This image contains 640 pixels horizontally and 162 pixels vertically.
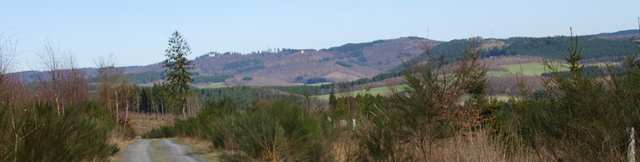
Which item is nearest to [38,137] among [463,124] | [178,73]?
[463,124]

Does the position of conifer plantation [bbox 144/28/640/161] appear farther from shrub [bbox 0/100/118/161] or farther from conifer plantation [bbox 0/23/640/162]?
shrub [bbox 0/100/118/161]

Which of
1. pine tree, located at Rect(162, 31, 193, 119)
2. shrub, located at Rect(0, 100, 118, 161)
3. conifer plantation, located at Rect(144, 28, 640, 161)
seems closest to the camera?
shrub, located at Rect(0, 100, 118, 161)

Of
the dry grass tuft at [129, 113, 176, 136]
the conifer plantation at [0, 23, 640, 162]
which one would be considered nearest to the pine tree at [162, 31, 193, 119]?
the dry grass tuft at [129, 113, 176, 136]

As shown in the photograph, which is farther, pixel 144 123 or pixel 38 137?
pixel 144 123

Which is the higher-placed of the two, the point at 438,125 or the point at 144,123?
the point at 438,125

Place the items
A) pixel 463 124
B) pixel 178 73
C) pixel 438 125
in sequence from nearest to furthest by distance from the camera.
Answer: pixel 438 125 → pixel 463 124 → pixel 178 73

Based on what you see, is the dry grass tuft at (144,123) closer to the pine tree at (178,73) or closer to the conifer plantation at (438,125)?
the pine tree at (178,73)

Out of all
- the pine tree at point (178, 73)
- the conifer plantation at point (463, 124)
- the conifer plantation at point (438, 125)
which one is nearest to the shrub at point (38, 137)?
the conifer plantation at point (438, 125)

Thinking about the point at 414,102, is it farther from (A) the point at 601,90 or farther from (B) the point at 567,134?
(A) the point at 601,90

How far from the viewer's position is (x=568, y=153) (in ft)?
17.7

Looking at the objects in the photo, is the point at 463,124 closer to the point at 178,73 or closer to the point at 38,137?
the point at 38,137

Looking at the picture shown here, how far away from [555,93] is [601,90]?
2.69 ft

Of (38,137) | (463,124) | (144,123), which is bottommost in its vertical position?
(144,123)

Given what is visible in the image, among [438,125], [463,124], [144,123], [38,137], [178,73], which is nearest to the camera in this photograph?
[38,137]
